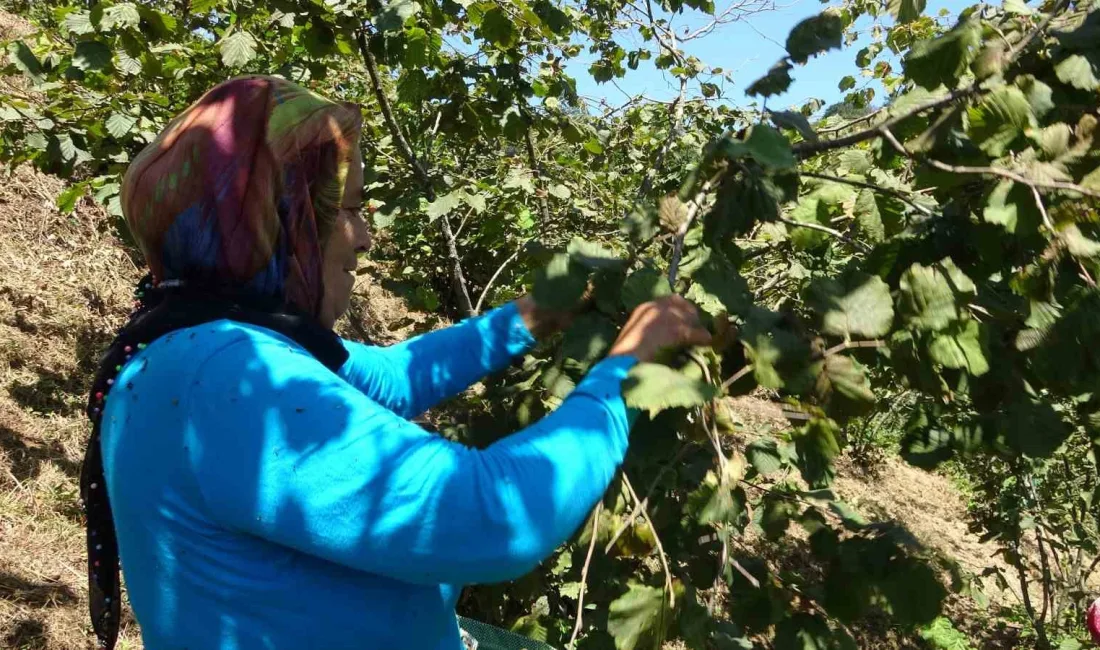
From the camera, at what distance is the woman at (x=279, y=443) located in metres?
0.88

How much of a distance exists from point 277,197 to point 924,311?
0.94m

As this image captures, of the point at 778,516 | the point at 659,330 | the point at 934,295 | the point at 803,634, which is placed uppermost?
the point at 934,295

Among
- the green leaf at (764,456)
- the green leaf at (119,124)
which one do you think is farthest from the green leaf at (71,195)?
the green leaf at (764,456)

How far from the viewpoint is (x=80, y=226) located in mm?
5664

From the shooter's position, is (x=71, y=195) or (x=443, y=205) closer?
(x=443, y=205)

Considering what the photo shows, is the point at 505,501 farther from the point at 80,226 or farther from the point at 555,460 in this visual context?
the point at 80,226

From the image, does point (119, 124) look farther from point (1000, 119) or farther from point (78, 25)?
point (1000, 119)

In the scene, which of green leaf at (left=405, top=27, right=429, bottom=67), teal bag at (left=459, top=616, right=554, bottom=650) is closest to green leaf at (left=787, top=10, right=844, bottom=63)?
teal bag at (left=459, top=616, right=554, bottom=650)

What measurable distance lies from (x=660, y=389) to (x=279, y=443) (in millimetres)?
449

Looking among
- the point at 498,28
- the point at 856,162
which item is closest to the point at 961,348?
the point at 856,162

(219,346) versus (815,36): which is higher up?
(815,36)

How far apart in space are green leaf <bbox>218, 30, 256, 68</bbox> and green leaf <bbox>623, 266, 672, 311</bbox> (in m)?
2.09

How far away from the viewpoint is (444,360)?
1698 millimetres

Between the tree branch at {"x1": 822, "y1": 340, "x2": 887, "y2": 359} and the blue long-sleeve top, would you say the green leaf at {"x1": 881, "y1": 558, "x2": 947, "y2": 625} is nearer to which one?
the tree branch at {"x1": 822, "y1": 340, "x2": 887, "y2": 359}
